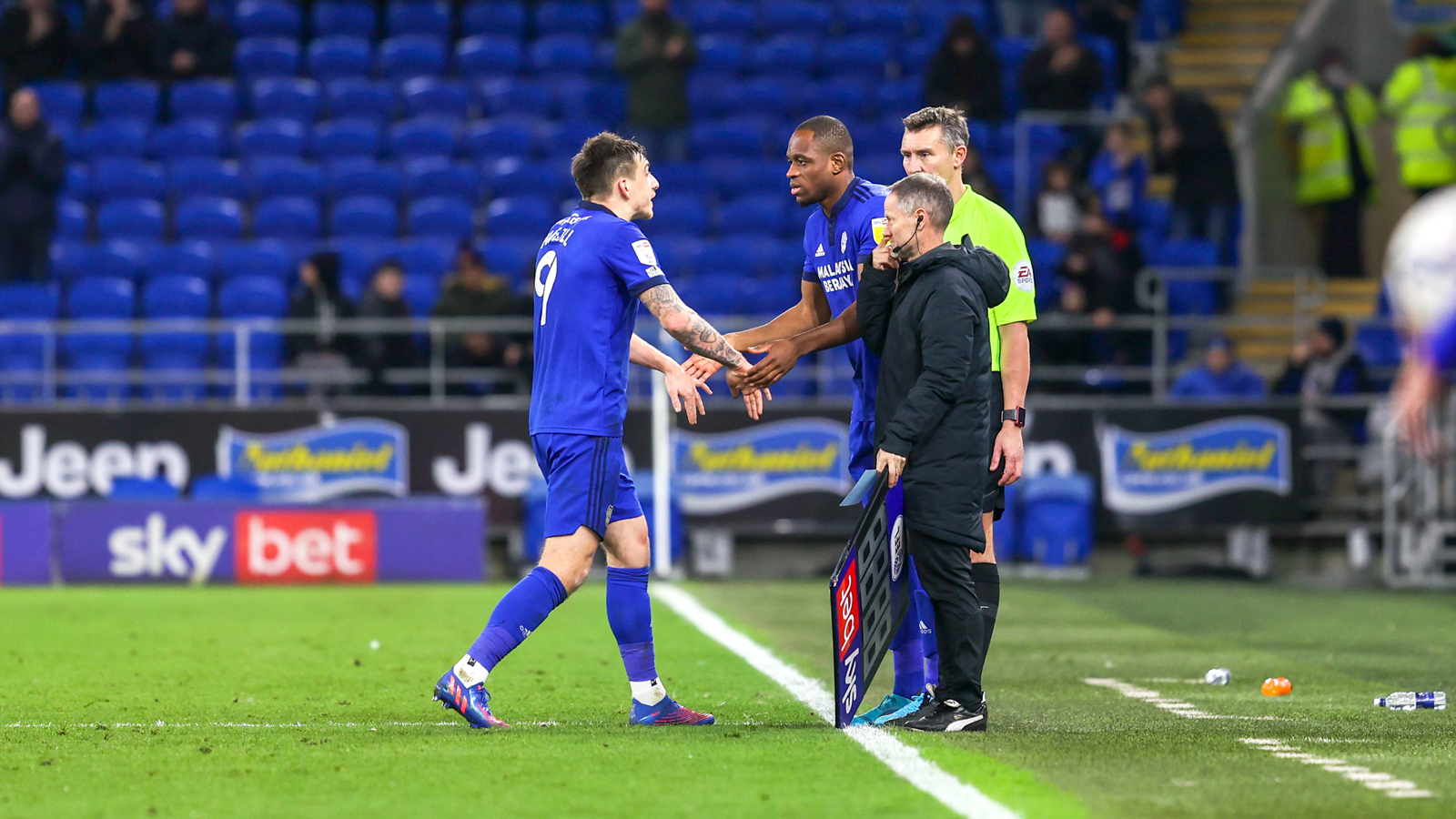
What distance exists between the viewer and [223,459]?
16469 millimetres

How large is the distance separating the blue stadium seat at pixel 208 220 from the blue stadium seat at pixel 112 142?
1.48 m

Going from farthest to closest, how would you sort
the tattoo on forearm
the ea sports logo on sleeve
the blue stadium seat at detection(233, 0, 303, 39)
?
1. the blue stadium seat at detection(233, 0, 303, 39)
2. the ea sports logo on sleeve
3. the tattoo on forearm

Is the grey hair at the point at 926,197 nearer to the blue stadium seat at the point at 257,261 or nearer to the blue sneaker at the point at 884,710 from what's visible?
the blue sneaker at the point at 884,710

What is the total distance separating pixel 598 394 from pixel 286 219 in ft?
44.6

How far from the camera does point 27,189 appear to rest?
18.5 meters

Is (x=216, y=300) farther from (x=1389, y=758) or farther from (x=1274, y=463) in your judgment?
(x=1389, y=758)

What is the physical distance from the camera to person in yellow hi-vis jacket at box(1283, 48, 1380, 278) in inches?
768

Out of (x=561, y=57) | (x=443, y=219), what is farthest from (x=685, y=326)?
(x=561, y=57)

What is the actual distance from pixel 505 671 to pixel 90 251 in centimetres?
1202

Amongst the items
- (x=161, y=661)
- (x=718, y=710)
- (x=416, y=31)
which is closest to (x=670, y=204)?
(x=416, y=31)

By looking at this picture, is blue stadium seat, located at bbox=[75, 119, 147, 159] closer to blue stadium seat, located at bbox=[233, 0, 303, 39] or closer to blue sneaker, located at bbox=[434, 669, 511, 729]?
blue stadium seat, located at bbox=[233, 0, 303, 39]

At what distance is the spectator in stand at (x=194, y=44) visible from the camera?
21.0 metres

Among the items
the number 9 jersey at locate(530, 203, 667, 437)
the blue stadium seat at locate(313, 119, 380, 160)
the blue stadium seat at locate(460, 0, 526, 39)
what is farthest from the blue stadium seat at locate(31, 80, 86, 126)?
the number 9 jersey at locate(530, 203, 667, 437)

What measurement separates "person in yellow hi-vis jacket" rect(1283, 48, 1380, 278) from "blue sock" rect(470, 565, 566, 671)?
1512 cm
